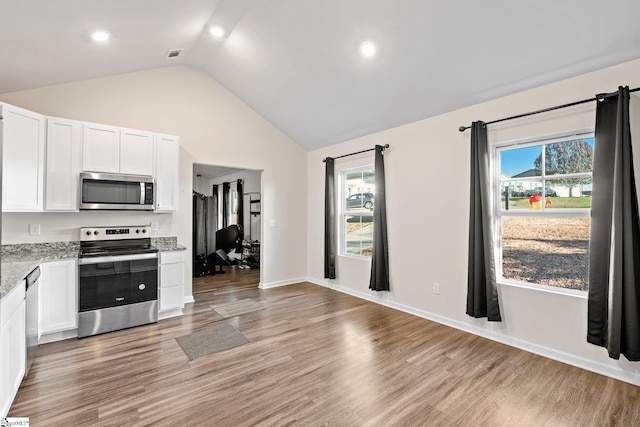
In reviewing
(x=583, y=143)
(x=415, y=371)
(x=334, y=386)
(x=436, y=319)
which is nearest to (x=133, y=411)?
(x=334, y=386)

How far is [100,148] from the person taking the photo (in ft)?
11.8

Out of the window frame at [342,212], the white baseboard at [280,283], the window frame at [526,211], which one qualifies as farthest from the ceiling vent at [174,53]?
the window frame at [526,211]

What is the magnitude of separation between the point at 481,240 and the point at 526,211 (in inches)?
21.3

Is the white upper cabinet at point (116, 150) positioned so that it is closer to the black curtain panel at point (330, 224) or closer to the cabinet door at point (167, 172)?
the cabinet door at point (167, 172)

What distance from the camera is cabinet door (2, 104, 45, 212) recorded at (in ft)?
9.61

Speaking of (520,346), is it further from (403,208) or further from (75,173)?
(75,173)

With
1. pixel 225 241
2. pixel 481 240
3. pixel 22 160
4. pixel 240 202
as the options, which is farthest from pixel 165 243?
pixel 481 240

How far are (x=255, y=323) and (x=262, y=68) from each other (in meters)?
3.47

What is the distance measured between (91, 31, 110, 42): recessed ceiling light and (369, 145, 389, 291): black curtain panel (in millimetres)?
3449

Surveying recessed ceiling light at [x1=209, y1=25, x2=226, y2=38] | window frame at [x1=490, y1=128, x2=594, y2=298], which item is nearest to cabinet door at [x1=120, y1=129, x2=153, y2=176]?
recessed ceiling light at [x1=209, y1=25, x2=226, y2=38]

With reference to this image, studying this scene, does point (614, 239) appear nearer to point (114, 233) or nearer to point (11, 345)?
point (11, 345)

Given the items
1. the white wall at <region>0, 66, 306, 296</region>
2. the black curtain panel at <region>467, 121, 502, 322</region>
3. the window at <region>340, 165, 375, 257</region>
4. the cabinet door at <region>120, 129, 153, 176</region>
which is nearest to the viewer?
the black curtain panel at <region>467, 121, 502, 322</region>

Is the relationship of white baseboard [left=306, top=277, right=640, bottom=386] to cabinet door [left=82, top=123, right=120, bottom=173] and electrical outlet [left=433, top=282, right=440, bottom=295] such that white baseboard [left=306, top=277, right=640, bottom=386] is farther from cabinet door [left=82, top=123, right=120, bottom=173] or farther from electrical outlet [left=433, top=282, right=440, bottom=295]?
cabinet door [left=82, top=123, right=120, bottom=173]

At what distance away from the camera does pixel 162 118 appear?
4383 millimetres
